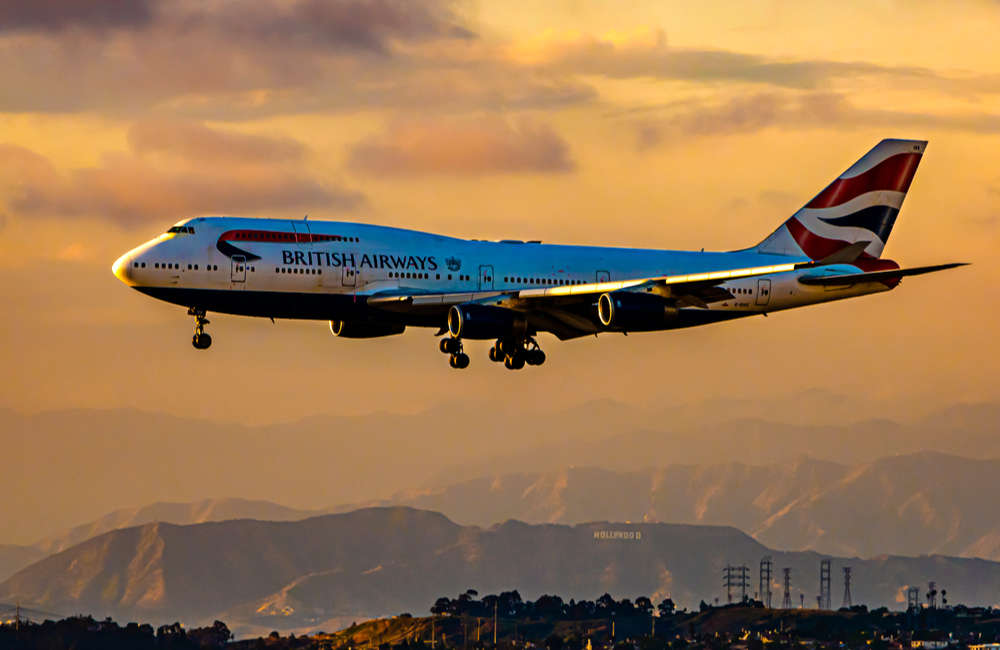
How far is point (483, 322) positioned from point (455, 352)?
21.2 feet

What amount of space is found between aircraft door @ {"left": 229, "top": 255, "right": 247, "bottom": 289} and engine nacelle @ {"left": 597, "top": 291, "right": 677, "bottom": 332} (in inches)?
801

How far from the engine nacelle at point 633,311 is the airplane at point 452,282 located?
0.08 meters

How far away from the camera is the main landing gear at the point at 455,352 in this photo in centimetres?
9888

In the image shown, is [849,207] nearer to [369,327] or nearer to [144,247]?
[369,327]

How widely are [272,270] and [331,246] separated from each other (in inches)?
170

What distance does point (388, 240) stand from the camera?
3782 inches

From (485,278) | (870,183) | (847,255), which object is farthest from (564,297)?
(870,183)

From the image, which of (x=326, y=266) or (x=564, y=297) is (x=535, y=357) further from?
(x=326, y=266)

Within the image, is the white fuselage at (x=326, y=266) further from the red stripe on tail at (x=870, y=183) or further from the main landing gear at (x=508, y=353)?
the red stripe on tail at (x=870, y=183)

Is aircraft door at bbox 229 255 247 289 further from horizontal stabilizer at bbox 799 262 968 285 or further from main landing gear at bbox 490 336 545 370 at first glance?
horizontal stabilizer at bbox 799 262 968 285

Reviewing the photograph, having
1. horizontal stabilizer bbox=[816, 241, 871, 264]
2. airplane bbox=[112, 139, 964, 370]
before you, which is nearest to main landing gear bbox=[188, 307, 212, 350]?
airplane bbox=[112, 139, 964, 370]

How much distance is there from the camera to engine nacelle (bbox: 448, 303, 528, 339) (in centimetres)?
9269

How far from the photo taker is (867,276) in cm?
9794

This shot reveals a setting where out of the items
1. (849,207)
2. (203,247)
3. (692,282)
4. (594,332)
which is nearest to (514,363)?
(594,332)
